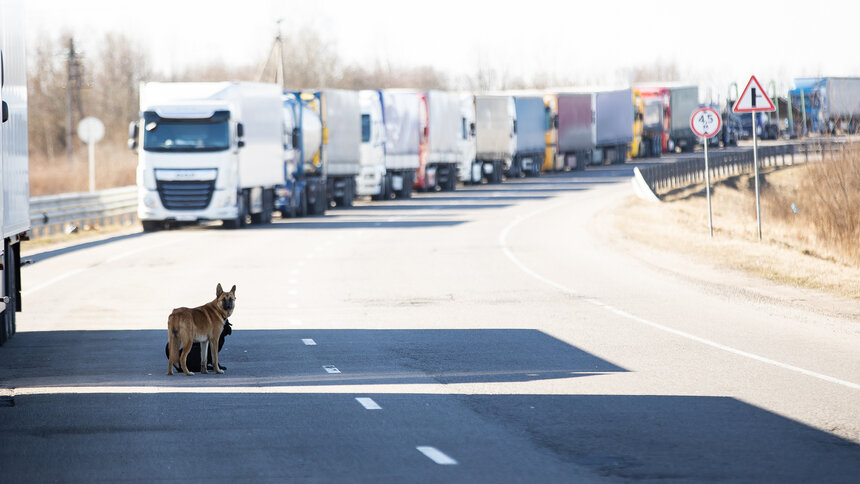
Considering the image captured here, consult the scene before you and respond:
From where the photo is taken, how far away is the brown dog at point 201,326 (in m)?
11.0

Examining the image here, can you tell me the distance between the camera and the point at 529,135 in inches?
2635

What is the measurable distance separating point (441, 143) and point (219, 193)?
2403 cm

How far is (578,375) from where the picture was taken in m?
11.3

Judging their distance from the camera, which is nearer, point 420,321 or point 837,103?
point 420,321

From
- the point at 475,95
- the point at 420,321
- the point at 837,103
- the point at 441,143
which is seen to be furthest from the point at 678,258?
the point at 475,95

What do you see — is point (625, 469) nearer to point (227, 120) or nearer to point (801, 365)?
point (801, 365)

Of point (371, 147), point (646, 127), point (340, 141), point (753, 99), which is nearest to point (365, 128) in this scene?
point (371, 147)

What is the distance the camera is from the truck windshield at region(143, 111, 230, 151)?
33344 mm

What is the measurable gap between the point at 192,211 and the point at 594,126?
44917mm

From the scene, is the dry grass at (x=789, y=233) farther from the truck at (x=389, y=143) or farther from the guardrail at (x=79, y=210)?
the guardrail at (x=79, y=210)

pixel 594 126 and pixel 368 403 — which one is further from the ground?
pixel 594 126

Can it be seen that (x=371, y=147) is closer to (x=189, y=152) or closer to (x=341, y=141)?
(x=341, y=141)

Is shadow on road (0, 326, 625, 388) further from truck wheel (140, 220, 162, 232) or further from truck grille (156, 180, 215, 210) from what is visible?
truck wheel (140, 220, 162, 232)

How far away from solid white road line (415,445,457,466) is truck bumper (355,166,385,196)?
136 feet
